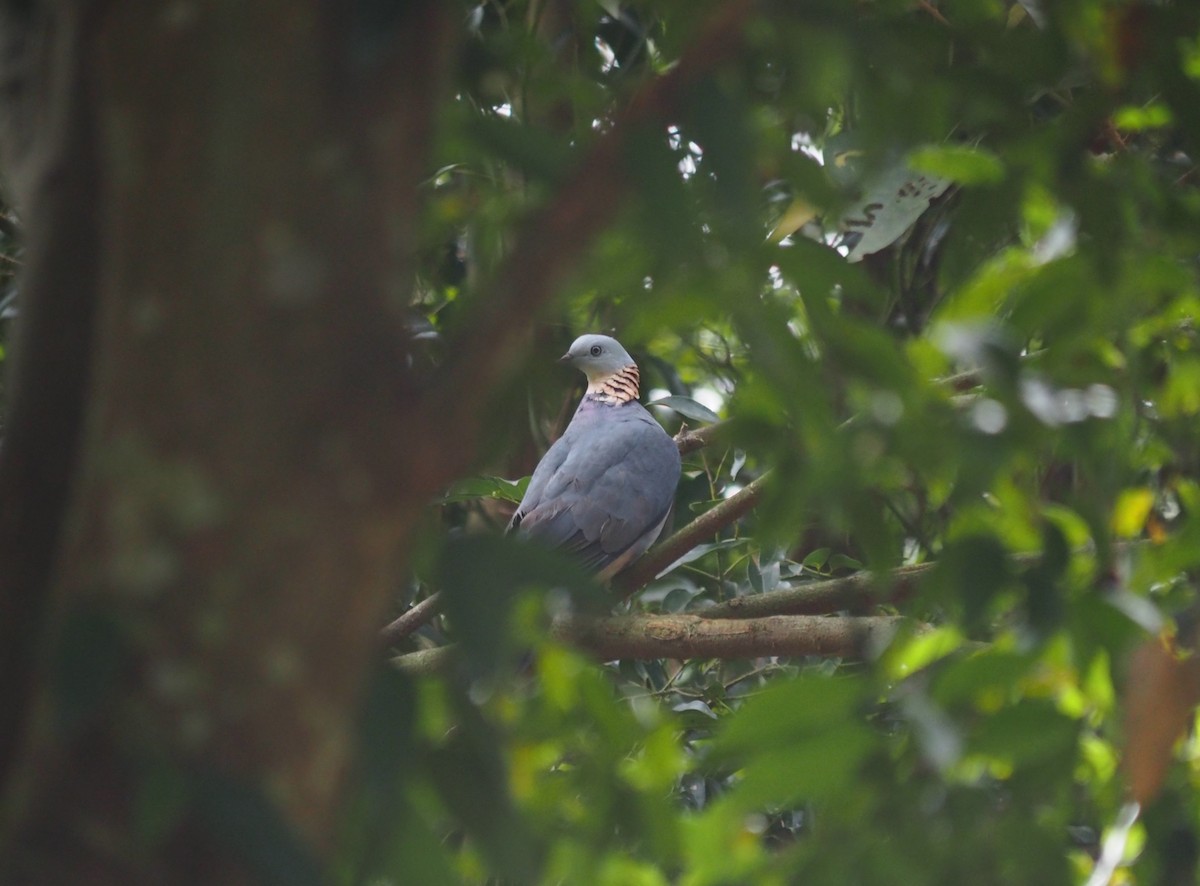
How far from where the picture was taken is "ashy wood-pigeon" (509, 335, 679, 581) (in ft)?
12.0

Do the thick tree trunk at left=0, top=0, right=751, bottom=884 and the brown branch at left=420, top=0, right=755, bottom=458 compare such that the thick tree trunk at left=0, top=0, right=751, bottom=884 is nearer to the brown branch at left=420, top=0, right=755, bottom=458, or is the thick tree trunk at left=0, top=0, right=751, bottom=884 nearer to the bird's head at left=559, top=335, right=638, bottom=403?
the brown branch at left=420, top=0, right=755, bottom=458

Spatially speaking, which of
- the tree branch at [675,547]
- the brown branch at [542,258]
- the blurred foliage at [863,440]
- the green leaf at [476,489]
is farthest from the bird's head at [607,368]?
the brown branch at [542,258]

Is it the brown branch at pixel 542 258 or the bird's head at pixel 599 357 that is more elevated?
the brown branch at pixel 542 258

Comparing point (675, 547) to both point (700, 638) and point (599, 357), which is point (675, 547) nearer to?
point (700, 638)

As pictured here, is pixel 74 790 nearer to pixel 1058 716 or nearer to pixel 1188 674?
pixel 1058 716

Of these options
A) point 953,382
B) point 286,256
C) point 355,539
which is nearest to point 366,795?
point 355,539

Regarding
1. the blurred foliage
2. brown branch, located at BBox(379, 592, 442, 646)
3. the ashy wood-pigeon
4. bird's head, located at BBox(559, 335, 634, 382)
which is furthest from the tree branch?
bird's head, located at BBox(559, 335, 634, 382)

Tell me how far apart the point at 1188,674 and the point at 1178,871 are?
5.5 inches

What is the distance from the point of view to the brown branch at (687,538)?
236cm

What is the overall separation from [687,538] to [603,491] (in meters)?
1.12

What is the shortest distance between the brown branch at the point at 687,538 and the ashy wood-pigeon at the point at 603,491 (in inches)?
23.0

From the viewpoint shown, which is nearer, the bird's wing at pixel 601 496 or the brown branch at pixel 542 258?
the brown branch at pixel 542 258

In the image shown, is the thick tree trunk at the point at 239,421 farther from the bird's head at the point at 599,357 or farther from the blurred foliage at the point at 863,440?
the bird's head at the point at 599,357

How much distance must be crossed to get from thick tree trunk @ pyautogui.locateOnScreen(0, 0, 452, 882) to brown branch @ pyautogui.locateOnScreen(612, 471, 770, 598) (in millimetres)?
1658
